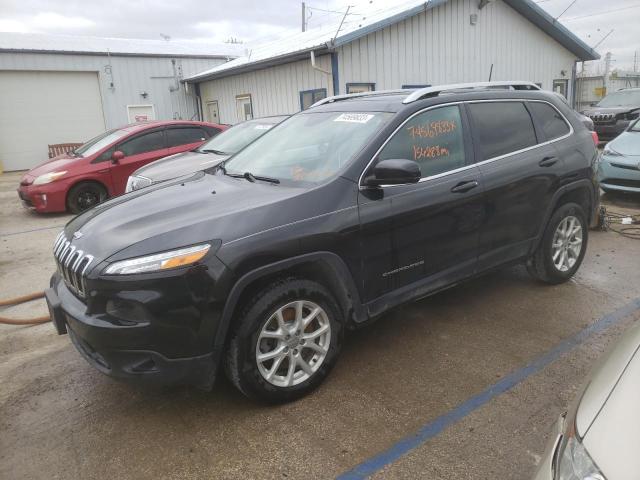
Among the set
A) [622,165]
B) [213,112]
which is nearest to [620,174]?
[622,165]

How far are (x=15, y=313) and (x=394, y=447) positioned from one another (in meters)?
3.81

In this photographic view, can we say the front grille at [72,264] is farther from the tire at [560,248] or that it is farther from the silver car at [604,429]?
the tire at [560,248]

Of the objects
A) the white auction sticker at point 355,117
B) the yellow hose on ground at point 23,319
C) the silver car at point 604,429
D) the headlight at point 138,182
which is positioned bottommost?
the yellow hose on ground at point 23,319

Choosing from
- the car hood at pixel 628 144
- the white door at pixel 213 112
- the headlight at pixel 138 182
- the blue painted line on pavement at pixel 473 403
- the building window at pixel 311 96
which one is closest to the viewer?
the blue painted line on pavement at pixel 473 403

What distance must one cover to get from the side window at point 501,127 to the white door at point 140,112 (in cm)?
1724

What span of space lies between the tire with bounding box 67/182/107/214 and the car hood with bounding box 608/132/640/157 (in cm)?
876

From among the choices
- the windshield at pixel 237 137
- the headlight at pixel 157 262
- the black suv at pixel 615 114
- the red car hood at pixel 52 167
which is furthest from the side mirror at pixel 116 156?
the black suv at pixel 615 114

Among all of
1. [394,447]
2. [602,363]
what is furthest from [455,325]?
[602,363]

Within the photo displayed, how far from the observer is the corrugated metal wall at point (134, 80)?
58.1 ft

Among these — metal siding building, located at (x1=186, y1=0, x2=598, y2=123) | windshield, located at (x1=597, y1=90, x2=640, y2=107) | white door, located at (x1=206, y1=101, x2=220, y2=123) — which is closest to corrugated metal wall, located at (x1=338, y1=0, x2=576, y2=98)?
metal siding building, located at (x1=186, y1=0, x2=598, y2=123)

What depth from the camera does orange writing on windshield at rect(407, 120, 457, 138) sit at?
3.48 metres

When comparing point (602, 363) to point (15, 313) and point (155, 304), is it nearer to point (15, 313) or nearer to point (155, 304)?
point (155, 304)

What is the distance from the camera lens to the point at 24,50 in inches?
650

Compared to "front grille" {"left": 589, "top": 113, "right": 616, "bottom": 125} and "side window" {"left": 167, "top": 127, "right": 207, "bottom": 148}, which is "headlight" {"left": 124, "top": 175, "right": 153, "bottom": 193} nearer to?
"side window" {"left": 167, "top": 127, "right": 207, "bottom": 148}
